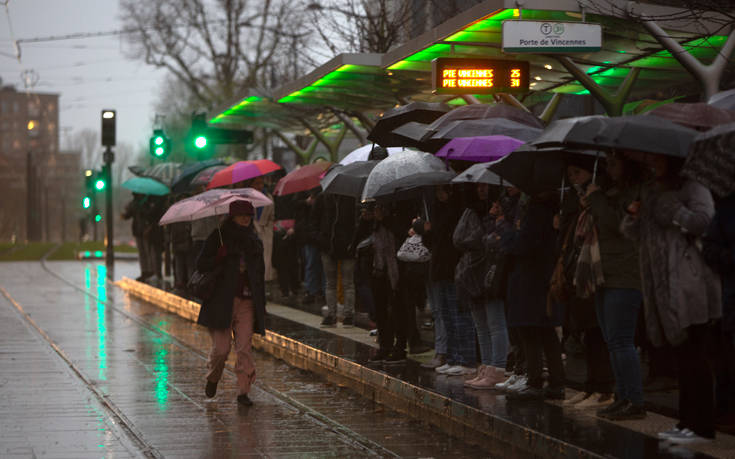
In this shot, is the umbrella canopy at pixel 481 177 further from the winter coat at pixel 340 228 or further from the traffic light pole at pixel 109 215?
the traffic light pole at pixel 109 215

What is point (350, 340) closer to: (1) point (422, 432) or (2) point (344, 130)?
(1) point (422, 432)

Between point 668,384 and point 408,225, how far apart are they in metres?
3.62

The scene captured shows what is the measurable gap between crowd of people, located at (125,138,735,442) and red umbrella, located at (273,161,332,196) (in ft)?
10.4

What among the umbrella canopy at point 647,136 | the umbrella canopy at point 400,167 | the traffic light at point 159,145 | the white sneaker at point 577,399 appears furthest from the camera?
the traffic light at point 159,145

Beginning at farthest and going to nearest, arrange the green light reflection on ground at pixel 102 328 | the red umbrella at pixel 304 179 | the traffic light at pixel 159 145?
1. the traffic light at pixel 159 145
2. the red umbrella at pixel 304 179
3. the green light reflection on ground at pixel 102 328

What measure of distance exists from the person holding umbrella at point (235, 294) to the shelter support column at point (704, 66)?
15.4ft

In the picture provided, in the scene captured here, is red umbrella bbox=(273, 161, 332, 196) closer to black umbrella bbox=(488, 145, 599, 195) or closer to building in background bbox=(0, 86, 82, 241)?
black umbrella bbox=(488, 145, 599, 195)

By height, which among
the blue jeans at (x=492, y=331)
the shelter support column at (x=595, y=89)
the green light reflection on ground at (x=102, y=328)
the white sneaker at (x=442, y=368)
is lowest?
the green light reflection on ground at (x=102, y=328)

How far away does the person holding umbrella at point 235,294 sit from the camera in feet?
36.5

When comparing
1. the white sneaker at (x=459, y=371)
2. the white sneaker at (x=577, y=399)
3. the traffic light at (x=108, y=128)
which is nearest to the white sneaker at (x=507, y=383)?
the white sneaker at (x=577, y=399)

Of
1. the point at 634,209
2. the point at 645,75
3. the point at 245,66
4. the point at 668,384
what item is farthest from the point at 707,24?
the point at 245,66

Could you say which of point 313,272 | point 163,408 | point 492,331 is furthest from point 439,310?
point 313,272

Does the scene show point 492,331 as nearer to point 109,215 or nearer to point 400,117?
point 400,117

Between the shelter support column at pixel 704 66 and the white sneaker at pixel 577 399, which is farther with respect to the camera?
the shelter support column at pixel 704 66
